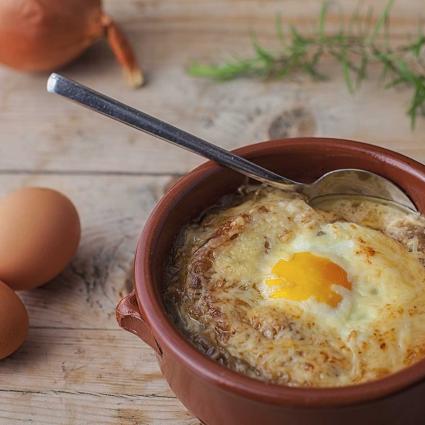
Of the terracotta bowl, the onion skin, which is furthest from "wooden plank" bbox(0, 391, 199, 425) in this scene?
the onion skin

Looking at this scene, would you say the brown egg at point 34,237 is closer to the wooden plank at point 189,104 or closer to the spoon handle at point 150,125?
the spoon handle at point 150,125

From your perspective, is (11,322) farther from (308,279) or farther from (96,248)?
(308,279)

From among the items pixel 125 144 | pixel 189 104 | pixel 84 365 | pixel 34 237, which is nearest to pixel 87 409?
pixel 84 365

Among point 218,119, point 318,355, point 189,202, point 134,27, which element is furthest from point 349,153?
point 134,27

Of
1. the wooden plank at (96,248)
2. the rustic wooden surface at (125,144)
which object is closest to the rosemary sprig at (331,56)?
the rustic wooden surface at (125,144)

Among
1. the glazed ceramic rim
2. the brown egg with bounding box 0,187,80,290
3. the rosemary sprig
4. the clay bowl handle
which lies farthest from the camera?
the rosemary sprig

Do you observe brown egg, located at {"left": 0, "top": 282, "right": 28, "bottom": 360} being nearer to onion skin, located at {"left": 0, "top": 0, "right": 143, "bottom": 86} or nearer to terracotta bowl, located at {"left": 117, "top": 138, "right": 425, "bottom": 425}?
terracotta bowl, located at {"left": 117, "top": 138, "right": 425, "bottom": 425}
